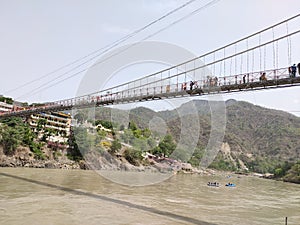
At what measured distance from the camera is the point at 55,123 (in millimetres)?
27594

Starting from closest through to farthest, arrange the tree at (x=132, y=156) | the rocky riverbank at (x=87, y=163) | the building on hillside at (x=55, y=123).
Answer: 1. the rocky riverbank at (x=87, y=163)
2. the building on hillside at (x=55, y=123)
3. the tree at (x=132, y=156)

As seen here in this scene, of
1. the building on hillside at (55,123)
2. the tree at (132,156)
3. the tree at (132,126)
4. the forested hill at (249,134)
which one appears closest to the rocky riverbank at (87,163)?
the tree at (132,156)

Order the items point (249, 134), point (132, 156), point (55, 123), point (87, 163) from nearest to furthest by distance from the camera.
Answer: point (87, 163) < point (132, 156) < point (55, 123) < point (249, 134)

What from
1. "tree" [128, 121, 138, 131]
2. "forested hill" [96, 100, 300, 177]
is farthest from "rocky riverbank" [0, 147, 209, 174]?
"forested hill" [96, 100, 300, 177]

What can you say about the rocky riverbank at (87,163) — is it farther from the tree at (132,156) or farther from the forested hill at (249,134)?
the forested hill at (249,134)

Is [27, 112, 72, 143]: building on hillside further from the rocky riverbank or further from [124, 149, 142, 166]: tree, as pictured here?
[124, 149, 142, 166]: tree

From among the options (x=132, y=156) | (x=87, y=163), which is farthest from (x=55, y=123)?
(x=132, y=156)

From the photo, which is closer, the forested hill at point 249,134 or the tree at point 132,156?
the tree at point 132,156

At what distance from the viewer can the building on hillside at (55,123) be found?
24798mm

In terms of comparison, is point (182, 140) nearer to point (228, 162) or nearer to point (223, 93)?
point (228, 162)

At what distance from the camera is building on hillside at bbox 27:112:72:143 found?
24.8m

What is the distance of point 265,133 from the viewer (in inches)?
1971

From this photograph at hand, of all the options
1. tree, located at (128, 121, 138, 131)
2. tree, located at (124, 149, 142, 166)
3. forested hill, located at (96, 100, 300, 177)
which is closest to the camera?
tree, located at (124, 149, 142, 166)

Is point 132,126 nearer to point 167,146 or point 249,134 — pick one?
point 167,146
